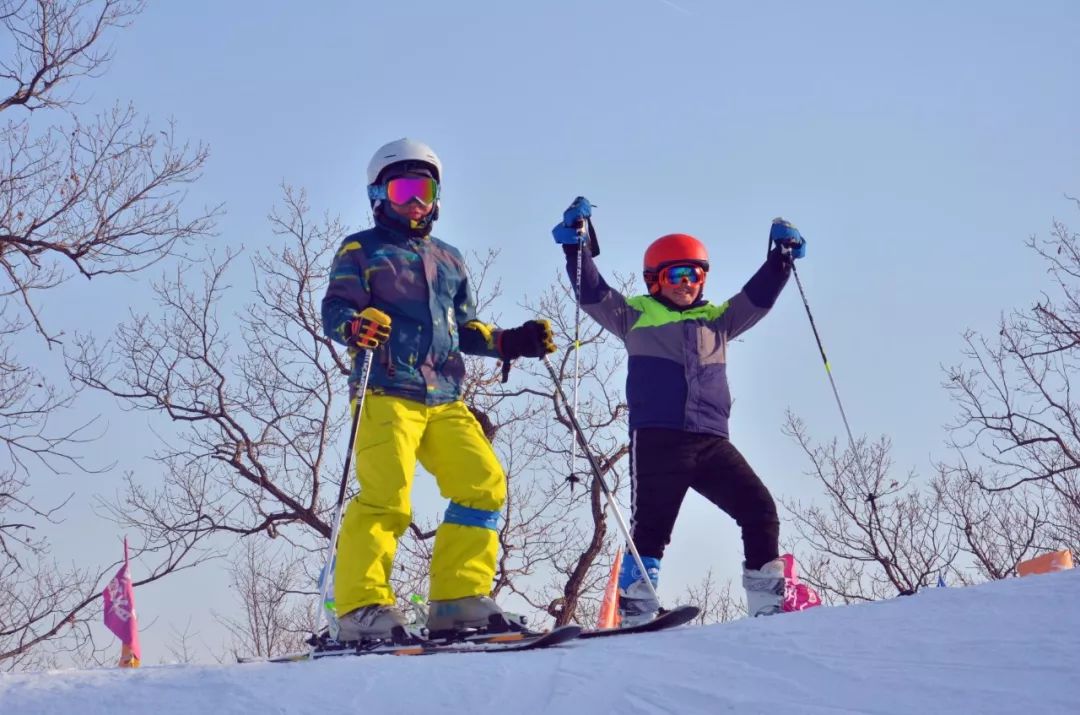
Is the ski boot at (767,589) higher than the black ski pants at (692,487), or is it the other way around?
the black ski pants at (692,487)

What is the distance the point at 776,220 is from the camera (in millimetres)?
6043

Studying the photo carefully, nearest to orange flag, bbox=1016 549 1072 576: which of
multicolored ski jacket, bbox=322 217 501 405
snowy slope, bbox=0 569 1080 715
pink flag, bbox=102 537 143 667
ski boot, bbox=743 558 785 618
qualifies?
ski boot, bbox=743 558 785 618

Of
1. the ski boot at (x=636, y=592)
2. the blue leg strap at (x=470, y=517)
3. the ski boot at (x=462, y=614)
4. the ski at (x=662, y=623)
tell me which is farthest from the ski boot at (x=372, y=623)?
the ski boot at (x=636, y=592)

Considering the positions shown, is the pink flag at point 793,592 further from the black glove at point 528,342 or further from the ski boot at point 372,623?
the ski boot at point 372,623

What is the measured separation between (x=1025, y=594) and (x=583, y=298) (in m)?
3.08

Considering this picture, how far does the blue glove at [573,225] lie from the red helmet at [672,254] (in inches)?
16.9

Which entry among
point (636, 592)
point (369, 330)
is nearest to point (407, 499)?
point (369, 330)

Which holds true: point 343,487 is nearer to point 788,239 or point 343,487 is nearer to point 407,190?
point 407,190

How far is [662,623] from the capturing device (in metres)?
4.02

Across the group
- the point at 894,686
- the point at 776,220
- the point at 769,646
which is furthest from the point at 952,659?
the point at 776,220

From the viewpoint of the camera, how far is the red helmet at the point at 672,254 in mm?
5910

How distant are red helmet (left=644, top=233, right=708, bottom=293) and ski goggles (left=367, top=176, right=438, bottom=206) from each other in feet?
4.76

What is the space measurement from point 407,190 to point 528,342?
981 mm

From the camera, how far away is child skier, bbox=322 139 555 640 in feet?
15.0
